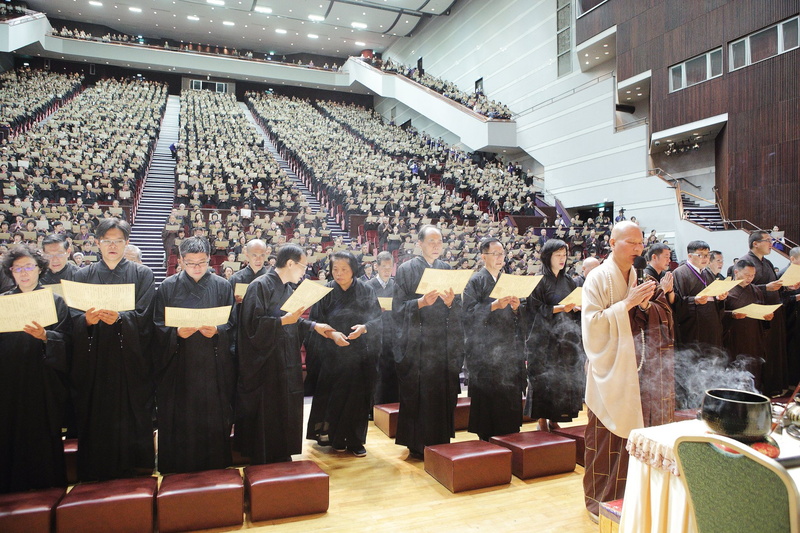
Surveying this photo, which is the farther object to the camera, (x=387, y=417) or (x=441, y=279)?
(x=387, y=417)

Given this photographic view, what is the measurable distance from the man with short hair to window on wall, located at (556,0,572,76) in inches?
645

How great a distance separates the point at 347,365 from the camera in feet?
12.1

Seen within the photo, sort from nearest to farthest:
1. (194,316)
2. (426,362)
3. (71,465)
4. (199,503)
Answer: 1. (199,503)
2. (194,316)
3. (71,465)
4. (426,362)

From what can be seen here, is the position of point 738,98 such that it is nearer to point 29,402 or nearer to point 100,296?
point 100,296

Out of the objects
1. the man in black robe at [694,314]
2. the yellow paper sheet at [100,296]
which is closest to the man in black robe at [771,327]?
the man in black robe at [694,314]

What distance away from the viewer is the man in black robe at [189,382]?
303cm

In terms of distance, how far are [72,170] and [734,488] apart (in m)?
13.5

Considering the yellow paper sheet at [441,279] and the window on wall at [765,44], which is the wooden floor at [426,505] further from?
the window on wall at [765,44]

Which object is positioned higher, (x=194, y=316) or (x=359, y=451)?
(x=194, y=316)

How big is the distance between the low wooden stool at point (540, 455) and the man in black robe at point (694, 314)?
169 cm

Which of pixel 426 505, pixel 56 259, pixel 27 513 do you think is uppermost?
pixel 56 259

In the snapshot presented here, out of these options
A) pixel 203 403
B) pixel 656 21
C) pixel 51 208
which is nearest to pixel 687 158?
pixel 656 21

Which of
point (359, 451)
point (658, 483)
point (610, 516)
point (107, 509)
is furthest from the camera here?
point (359, 451)

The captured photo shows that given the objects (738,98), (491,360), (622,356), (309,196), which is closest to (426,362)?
(491,360)
